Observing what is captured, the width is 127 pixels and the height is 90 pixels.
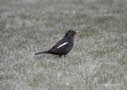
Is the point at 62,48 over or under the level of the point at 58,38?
over

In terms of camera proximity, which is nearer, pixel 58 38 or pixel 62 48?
pixel 62 48

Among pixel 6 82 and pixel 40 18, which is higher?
pixel 6 82

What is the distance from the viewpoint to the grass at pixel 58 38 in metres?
8.31

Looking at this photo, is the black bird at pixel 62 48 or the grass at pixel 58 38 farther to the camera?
the black bird at pixel 62 48

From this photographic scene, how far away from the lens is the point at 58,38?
14.7m

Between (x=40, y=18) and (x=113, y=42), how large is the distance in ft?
22.2

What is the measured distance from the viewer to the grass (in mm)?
8312

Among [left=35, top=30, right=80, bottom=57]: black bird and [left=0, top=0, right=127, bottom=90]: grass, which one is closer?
[left=0, top=0, right=127, bottom=90]: grass

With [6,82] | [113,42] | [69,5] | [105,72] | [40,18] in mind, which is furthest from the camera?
[69,5]

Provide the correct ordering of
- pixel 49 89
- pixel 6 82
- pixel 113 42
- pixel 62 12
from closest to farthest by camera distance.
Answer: pixel 49 89 < pixel 6 82 < pixel 113 42 < pixel 62 12

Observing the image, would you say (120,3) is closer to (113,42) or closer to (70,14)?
(70,14)

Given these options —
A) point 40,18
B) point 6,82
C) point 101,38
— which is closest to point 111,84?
point 6,82

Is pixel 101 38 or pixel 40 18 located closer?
pixel 101 38

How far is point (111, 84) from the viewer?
317 inches
